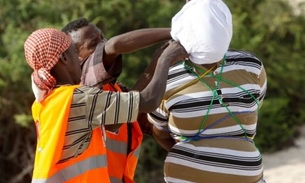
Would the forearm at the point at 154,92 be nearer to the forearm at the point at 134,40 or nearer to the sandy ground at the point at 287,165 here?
the forearm at the point at 134,40

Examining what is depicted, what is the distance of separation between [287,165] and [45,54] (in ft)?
16.9

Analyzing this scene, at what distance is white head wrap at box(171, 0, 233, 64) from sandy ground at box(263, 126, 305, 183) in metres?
4.41

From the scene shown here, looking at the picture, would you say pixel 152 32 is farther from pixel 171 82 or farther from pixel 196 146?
pixel 196 146

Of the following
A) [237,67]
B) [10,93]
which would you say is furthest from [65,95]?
[10,93]

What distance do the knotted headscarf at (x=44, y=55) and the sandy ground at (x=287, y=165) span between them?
15.4 feet

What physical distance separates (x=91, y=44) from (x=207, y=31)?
0.56m

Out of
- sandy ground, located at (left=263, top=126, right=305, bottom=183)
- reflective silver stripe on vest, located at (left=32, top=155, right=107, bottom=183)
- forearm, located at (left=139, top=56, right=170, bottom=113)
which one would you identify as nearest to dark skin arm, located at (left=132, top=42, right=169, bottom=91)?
forearm, located at (left=139, top=56, right=170, bottom=113)

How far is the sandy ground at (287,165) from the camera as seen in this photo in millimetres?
7250

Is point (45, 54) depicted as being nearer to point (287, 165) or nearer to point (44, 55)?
point (44, 55)

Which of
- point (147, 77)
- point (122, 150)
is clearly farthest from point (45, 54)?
point (122, 150)

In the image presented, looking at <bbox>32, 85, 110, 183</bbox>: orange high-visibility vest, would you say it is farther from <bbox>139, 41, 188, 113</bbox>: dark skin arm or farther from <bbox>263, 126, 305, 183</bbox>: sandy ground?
<bbox>263, 126, 305, 183</bbox>: sandy ground

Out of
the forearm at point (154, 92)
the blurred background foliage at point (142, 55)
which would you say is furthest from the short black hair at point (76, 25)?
the blurred background foliage at point (142, 55)

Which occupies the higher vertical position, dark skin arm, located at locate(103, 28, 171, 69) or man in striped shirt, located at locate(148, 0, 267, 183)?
dark skin arm, located at locate(103, 28, 171, 69)

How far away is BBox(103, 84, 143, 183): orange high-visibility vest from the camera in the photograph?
313 cm
